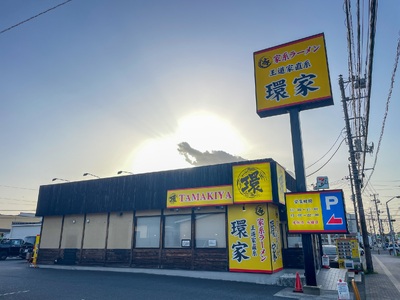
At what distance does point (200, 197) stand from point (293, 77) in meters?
8.33

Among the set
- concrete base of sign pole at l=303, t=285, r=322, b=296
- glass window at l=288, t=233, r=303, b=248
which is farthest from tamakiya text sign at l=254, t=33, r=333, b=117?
glass window at l=288, t=233, r=303, b=248

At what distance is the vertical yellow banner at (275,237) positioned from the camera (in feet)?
46.2

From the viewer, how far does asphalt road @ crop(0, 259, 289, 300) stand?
10445mm

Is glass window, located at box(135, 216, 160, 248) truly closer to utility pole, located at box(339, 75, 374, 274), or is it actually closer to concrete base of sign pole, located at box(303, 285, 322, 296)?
concrete base of sign pole, located at box(303, 285, 322, 296)

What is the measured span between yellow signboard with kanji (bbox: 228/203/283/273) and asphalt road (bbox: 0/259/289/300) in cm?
111

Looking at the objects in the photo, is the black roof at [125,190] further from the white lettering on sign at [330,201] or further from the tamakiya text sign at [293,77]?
the white lettering on sign at [330,201]

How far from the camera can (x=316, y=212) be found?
11500 mm

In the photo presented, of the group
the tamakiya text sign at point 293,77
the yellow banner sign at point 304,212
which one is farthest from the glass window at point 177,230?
the tamakiya text sign at point 293,77

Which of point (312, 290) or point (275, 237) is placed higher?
point (275, 237)

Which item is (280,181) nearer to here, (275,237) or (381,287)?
(275,237)

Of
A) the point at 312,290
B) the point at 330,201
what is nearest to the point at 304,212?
the point at 330,201

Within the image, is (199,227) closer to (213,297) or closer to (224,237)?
(224,237)

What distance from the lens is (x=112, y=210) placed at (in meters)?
18.6

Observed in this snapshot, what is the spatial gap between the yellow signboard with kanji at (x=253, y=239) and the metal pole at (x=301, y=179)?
2603 mm
